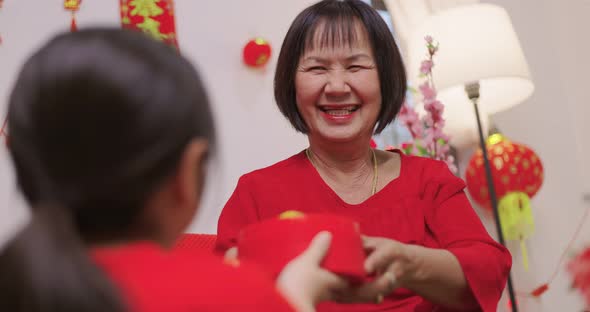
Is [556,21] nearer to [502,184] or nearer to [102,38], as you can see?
[502,184]

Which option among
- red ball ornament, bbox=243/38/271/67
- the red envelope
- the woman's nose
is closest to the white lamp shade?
red ball ornament, bbox=243/38/271/67

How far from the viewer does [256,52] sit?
2.33 metres

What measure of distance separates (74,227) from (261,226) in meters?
0.31

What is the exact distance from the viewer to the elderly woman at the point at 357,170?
131 centimetres

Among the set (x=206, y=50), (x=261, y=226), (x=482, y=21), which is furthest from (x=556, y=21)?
(x=261, y=226)

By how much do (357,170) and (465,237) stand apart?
0.91 ft

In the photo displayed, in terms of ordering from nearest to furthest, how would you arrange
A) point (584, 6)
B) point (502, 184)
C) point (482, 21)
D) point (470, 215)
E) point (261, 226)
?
point (261, 226) → point (470, 215) → point (482, 21) → point (502, 184) → point (584, 6)

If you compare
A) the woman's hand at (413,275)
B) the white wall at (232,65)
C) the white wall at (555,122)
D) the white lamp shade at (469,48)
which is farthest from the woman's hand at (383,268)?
the white wall at (555,122)

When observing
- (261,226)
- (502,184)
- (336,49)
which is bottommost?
(502,184)

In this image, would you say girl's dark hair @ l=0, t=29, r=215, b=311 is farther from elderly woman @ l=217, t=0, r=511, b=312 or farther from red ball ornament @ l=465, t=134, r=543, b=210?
red ball ornament @ l=465, t=134, r=543, b=210

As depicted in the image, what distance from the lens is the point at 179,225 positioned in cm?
73

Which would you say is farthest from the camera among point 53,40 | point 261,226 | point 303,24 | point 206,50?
point 206,50

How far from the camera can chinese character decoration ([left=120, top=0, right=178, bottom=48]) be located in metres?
2.13

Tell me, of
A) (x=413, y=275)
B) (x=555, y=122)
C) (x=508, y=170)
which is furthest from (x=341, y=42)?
(x=555, y=122)
